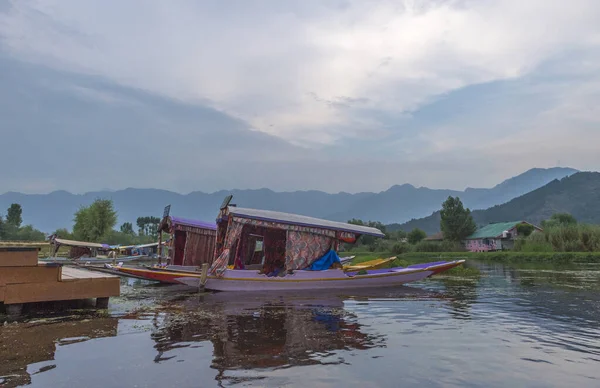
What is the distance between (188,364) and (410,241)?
225 ft

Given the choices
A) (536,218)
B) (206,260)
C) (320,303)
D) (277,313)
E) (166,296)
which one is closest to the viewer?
(277,313)

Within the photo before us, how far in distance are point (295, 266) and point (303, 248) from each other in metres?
0.83

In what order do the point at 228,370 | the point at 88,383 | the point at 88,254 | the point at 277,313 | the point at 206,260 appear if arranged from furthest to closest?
the point at 88,254 → the point at 206,260 → the point at 277,313 → the point at 228,370 → the point at 88,383

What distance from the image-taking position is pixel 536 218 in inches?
4788

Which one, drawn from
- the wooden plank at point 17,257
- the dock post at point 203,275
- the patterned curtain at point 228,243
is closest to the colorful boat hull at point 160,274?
the dock post at point 203,275

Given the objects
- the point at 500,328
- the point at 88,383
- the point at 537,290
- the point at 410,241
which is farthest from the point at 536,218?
the point at 88,383

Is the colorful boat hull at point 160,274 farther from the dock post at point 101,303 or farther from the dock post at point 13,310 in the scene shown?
the dock post at point 13,310

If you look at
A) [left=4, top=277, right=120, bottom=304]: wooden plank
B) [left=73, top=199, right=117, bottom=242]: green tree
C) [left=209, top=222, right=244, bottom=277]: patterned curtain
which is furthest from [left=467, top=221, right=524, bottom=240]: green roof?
[left=4, top=277, right=120, bottom=304]: wooden plank

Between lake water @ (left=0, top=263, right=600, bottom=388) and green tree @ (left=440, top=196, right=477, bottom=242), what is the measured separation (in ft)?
206

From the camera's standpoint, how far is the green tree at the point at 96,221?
55.0 metres

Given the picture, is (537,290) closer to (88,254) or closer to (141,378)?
(141,378)

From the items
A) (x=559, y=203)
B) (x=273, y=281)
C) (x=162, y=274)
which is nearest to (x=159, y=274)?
(x=162, y=274)

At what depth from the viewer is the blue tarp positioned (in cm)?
1662

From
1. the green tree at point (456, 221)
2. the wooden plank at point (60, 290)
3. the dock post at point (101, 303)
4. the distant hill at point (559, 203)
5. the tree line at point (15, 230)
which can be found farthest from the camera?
the distant hill at point (559, 203)
